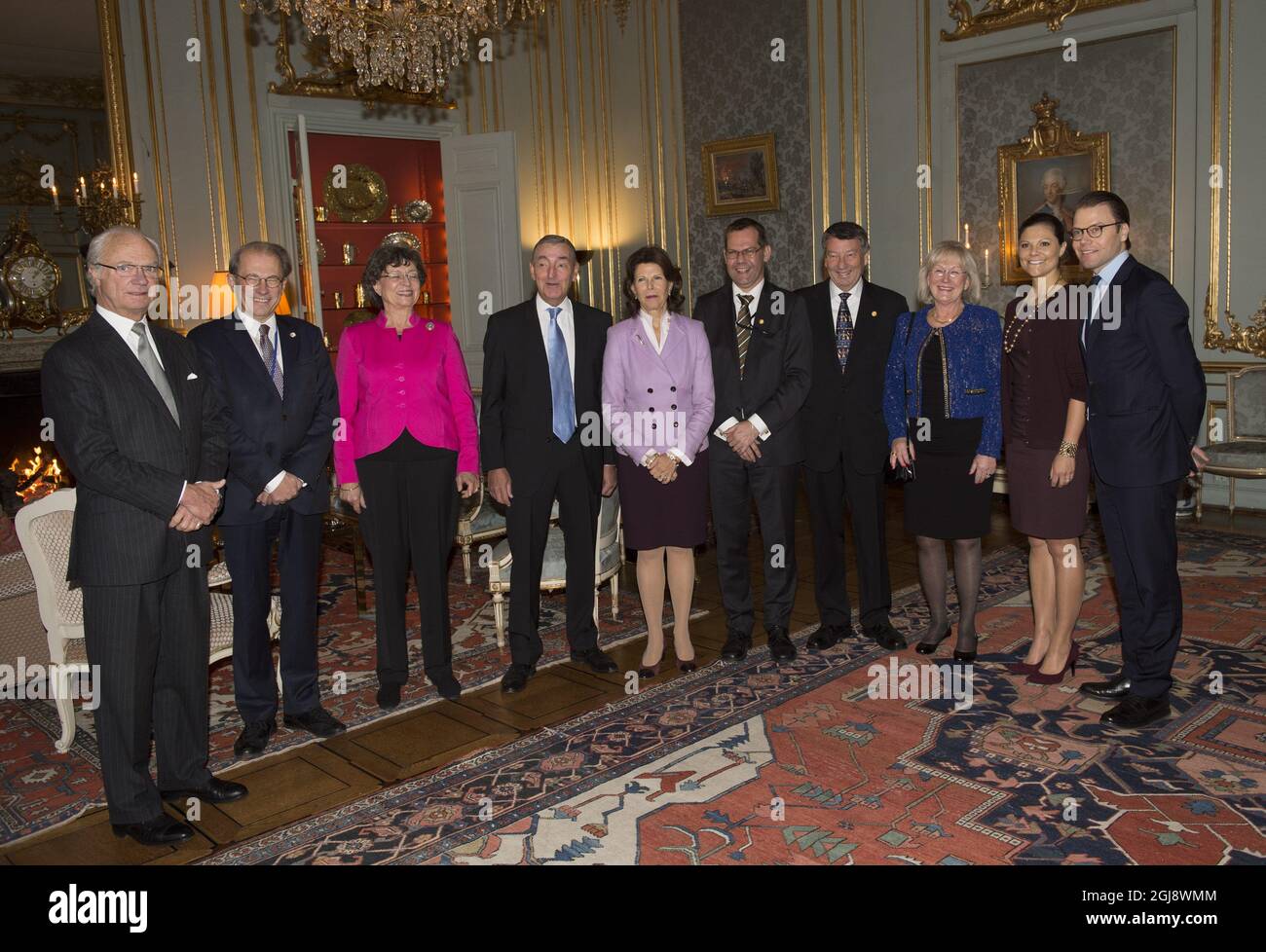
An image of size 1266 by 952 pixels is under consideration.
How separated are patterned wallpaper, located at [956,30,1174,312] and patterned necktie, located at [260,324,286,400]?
5802mm

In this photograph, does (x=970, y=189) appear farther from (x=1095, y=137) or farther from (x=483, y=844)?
(x=483, y=844)

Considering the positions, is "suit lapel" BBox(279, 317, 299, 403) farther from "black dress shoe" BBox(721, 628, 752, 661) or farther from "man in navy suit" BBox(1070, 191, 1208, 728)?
"man in navy suit" BBox(1070, 191, 1208, 728)

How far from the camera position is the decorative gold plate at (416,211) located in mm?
9875

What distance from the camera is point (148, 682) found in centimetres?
316

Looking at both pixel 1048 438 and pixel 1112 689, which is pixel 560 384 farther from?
pixel 1112 689

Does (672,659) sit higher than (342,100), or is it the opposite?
(342,100)

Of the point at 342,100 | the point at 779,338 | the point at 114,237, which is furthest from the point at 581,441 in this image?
the point at 342,100

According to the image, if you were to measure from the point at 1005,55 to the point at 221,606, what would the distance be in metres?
6.46

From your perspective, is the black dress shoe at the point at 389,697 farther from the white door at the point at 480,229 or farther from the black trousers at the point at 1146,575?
the white door at the point at 480,229

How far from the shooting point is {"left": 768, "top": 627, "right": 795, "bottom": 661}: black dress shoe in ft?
14.6

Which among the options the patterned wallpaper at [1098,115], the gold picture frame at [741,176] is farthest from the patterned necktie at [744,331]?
the gold picture frame at [741,176]

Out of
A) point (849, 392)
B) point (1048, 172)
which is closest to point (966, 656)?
point (849, 392)

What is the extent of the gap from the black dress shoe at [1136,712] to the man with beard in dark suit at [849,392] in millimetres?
1028

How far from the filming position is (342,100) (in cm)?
891
